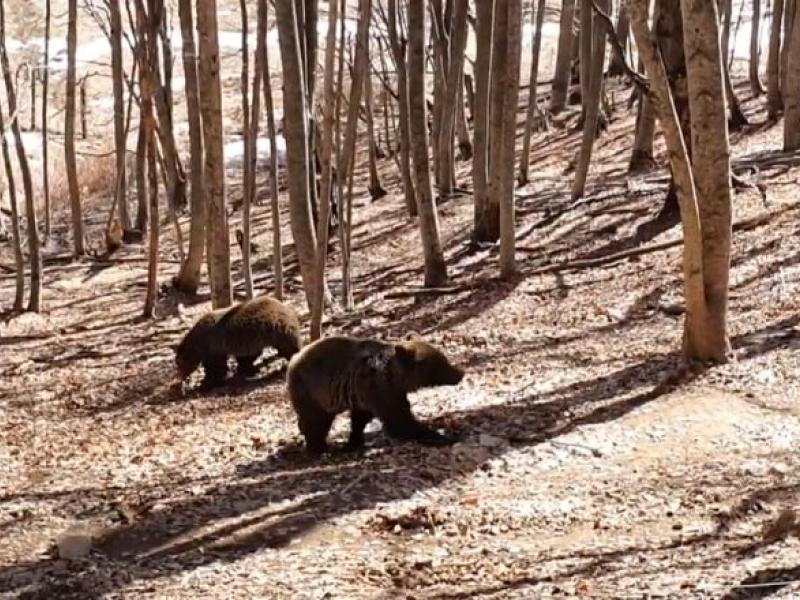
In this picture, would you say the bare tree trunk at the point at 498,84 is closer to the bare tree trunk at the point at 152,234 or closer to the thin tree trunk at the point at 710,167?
the bare tree trunk at the point at 152,234

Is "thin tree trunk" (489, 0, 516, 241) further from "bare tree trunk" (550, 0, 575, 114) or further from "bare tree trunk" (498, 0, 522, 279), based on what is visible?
"bare tree trunk" (550, 0, 575, 114)

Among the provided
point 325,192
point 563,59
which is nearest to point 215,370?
point 325,192

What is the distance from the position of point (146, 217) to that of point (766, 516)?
56.1 feet

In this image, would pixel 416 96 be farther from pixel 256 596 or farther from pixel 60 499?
pixel 256 596

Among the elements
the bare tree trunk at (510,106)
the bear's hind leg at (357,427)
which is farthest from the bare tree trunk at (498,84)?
the bear's hind leg at (357,427)

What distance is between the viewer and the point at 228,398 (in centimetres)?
1016

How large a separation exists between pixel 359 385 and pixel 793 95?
11144 millimetres

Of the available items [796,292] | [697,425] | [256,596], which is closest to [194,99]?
[796,292]

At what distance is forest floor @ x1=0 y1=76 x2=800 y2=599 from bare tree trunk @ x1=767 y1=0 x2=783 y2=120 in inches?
283

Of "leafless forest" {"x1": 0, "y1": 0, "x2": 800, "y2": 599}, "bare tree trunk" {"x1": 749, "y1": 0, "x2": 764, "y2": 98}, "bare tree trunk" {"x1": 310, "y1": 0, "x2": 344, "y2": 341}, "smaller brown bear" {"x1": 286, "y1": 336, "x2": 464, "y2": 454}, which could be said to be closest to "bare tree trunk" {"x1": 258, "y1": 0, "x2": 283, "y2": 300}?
"leafless forest" {"x1": 0, "y1": 0, "x2": 800, "y2": 599}

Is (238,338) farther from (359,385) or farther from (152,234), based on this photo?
(152,234)

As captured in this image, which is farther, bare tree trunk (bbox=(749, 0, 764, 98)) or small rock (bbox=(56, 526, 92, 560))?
bare tree trunk (bbox=(749, 0, 764, 98))

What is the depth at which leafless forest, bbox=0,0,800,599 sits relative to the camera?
19.6 feet

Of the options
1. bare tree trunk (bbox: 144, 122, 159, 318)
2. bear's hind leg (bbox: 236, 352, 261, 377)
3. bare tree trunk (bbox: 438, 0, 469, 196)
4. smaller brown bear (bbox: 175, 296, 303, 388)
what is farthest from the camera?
bare tree trunk (bbox: 438, 0, 469, 196)
